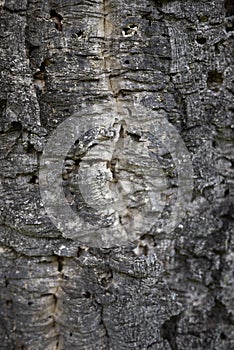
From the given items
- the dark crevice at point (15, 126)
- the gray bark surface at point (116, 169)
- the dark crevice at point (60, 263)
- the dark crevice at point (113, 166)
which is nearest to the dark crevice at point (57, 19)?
the gray bark surface at point (116, 169)

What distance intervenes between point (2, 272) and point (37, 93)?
0.55 meters

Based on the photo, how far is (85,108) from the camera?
3.94ft

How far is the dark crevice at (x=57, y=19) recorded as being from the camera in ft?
3.85

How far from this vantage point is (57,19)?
1179 mm

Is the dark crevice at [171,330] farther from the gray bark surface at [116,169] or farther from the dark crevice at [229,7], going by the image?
the dark crevice at [229,7]

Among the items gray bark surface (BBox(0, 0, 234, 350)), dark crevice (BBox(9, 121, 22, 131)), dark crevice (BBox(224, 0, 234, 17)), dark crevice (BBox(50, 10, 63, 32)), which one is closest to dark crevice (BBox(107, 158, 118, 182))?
gray bark surface (BBox(0, 0, 234, 350))

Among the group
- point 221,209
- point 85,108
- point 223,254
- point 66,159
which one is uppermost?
point 85,108

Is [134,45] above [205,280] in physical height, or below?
above

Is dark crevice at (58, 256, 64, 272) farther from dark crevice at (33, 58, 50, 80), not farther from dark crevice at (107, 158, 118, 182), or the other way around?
dark crevice at (33, 58, 50, 80)

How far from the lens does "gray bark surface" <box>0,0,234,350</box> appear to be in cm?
117

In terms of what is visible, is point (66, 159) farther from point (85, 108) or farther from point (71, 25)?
point (71, 25)

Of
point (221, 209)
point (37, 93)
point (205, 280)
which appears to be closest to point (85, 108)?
point (37, 93)

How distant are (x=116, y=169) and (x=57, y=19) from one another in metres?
0.46

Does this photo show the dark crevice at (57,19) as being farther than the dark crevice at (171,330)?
No
